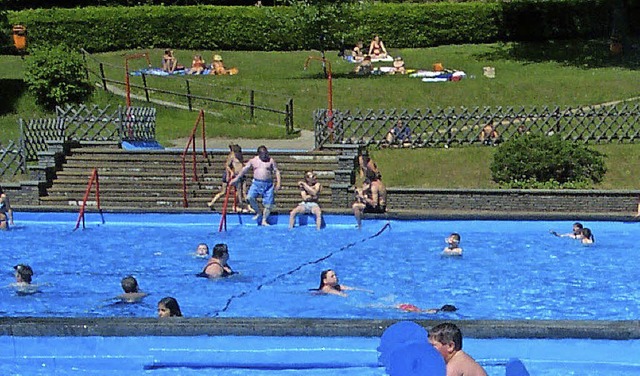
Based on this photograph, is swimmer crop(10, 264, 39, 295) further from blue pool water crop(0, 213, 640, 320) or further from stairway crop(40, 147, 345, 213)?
stairway crop(40, 147, 345, 213)

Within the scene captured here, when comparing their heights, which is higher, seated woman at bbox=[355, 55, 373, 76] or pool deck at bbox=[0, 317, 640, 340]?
seated woman at bbox=[355, 55, 373, 76]

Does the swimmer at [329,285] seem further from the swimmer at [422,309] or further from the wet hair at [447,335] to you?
the wet hair at [447,335]

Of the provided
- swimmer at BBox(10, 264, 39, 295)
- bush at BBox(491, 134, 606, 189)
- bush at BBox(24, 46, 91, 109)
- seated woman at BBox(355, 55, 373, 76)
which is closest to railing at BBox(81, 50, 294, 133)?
bush at BBox(24, 46, 91, 109)

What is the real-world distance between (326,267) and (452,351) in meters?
8.48

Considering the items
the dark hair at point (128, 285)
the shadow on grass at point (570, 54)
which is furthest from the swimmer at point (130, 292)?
the shadow on grass at point (570, 54)

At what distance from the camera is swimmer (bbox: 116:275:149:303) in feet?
44.8

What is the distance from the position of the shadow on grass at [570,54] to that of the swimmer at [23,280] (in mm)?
25966

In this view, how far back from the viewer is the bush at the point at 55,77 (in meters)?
29.8


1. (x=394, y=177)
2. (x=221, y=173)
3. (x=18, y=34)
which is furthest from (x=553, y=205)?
(x=18, y=34)

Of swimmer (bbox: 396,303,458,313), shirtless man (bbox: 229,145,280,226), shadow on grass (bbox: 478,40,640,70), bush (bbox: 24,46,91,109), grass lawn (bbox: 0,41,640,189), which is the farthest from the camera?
shadow on grass (bbox: 478,40,640,70)

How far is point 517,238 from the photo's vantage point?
18.1 m

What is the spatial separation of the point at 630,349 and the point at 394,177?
1259cm

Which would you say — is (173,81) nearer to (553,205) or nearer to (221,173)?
(221,173)

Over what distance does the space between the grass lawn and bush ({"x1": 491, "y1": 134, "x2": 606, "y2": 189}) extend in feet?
1.75
